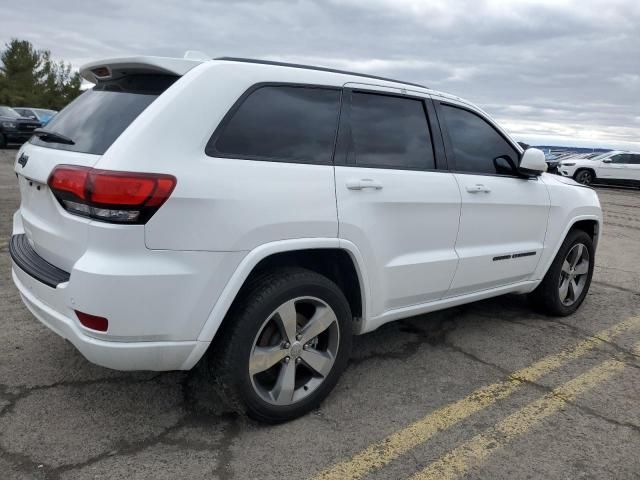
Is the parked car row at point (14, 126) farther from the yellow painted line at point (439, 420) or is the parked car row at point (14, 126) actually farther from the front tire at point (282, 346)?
the yellow painted line at point (439, 420)

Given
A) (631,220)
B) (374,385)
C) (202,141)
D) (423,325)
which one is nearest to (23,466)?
(202,141)

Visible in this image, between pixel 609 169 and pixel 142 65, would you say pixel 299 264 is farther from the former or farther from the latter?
pixel 609 169

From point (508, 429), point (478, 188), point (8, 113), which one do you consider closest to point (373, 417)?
point (508, 429)

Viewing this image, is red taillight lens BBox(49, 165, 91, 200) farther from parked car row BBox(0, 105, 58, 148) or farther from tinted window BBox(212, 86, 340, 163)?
parked car row BBox(0, 105, 58, 148)

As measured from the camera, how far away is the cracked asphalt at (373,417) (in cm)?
254

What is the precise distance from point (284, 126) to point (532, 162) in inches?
80.1

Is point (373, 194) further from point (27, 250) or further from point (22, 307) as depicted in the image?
point (22, 307)

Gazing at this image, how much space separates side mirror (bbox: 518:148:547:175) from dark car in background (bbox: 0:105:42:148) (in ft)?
65.8

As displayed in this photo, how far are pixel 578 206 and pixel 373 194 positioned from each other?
2.46 m

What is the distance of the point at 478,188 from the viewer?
3693 millimetres

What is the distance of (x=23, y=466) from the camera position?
2.40 metres

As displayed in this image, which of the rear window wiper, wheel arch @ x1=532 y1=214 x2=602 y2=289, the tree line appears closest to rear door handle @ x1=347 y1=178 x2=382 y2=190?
the rear window wiper

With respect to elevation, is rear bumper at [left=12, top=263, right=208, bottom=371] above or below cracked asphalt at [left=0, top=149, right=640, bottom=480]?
above

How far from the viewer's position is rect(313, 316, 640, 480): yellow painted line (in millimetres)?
2545
